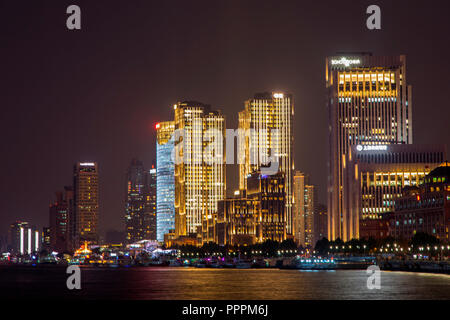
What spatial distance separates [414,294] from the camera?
489ft

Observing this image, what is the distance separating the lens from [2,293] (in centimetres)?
17612
